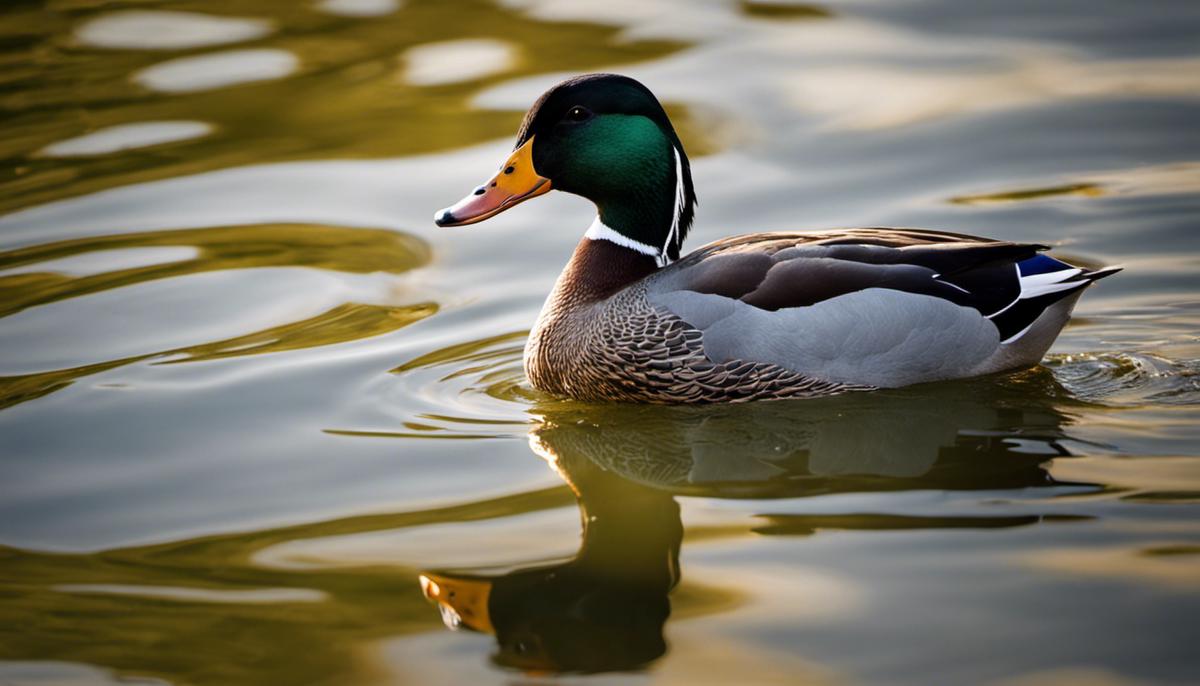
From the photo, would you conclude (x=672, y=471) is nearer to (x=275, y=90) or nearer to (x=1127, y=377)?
(x=1127, y=377)

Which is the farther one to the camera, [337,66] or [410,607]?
[337,66]

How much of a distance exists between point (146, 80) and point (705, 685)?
31.7ft

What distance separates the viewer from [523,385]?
7414 mm

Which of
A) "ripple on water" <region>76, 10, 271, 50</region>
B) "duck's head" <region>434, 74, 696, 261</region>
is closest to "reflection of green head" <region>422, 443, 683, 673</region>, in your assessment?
"duck's head" <region>434, 74, 696, 261</region>

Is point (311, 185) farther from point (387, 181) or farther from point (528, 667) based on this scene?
point (528, 667)

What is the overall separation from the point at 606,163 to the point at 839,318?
140 cm

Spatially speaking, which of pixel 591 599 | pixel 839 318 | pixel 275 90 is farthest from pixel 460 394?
pixel 275 90

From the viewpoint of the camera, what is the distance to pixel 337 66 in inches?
499

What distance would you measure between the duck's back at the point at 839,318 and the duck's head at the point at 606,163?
0.49 metres

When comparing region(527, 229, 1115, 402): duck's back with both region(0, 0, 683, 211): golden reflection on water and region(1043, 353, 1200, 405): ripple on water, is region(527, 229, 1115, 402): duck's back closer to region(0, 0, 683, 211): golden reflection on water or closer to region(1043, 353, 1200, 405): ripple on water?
region(1043, 353, 1200, 405): ripple on water

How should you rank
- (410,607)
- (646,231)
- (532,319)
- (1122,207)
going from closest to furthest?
(410,607) < (646,231) < (532,319) < (1122,207)

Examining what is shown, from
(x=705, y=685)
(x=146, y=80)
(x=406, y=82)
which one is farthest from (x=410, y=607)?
(x=146, y=80)

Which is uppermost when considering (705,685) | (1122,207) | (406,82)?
(406,82)

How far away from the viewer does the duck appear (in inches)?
265
